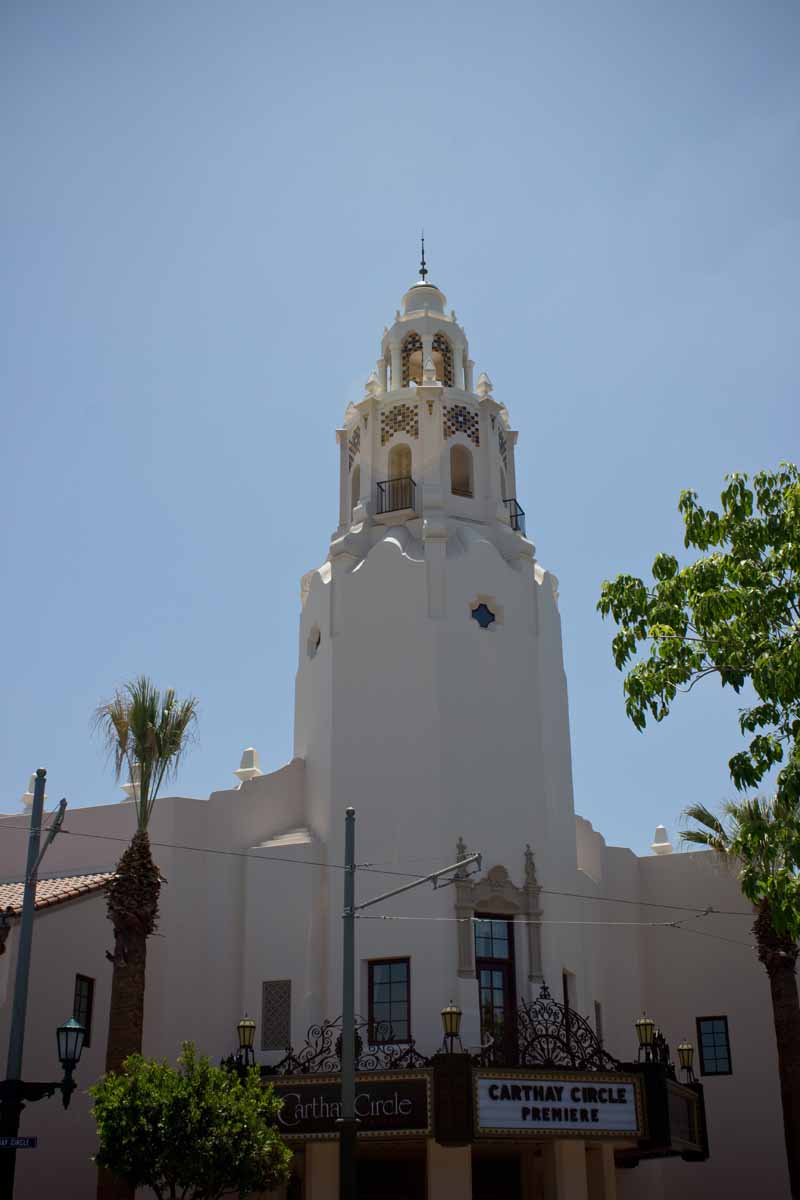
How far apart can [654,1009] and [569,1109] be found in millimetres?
7904

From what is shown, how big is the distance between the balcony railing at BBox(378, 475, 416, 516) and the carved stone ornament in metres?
8.38

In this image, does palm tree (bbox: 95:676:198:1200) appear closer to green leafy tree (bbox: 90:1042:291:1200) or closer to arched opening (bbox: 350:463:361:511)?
green leafy tree (bbox: 90:1042:291:1200)

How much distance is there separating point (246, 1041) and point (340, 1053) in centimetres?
176

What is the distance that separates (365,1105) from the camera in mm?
23578

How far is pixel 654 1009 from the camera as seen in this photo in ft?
103

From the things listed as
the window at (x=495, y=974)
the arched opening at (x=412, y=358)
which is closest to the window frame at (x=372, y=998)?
the window at (x=495, y=974)

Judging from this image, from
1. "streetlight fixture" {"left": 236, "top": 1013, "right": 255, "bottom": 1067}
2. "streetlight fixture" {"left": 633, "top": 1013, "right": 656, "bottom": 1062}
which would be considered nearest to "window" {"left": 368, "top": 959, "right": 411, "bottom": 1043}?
"streetlight fixture" {"left": 236, "top": 1013, "right": 255, "bottom": 1067}

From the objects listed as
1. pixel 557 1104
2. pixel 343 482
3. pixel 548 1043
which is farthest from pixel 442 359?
pixel 557 1104

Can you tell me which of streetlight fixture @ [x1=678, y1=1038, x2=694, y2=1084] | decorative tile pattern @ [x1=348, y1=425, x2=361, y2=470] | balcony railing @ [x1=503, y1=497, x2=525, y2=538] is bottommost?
streetlight fixture @ [x1=678, y1=1038, x2=694, y2=1084]

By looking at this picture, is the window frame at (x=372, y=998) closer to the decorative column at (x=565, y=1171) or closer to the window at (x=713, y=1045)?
the decorative column at (x=565, y=1171)

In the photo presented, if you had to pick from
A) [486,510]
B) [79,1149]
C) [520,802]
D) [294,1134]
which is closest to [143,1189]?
[79,1149]

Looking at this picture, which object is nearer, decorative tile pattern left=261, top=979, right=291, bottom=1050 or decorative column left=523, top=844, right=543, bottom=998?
decorative tile pattern left=261, top=979, right=291, bottom=1050

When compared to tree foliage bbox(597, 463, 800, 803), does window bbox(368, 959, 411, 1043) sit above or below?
below

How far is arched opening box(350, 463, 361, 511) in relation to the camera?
32.9 metres
